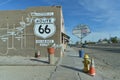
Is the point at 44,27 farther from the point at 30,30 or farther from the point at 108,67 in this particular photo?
the point at 108,67

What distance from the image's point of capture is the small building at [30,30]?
20.6 m

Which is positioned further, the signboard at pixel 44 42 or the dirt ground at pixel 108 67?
the signboard at pixel 44 42

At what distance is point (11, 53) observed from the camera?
20953 millimetres

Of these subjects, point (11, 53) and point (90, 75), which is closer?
point (90, 75)

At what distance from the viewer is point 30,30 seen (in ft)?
68.7

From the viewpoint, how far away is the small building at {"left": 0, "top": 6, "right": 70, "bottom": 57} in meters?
20.6

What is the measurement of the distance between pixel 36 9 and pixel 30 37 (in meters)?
3.19

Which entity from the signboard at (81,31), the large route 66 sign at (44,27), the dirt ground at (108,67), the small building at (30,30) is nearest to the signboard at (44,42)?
the small building at (30,30)

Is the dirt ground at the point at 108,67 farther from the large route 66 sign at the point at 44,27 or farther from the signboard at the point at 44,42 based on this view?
the large route 66 sign at the point at 44,27

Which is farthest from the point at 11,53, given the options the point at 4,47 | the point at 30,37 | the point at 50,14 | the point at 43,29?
the point at 50,14

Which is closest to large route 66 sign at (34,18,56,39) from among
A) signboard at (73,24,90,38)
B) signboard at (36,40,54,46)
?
signboard at (36,40,54,46)

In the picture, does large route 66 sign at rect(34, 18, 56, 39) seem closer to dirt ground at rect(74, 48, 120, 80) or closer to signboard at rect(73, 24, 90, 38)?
signboard at rect(73, 24, 90, 38)

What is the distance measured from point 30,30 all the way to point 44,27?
1.62 metres

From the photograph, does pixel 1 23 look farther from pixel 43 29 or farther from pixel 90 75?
pixel 90 75
